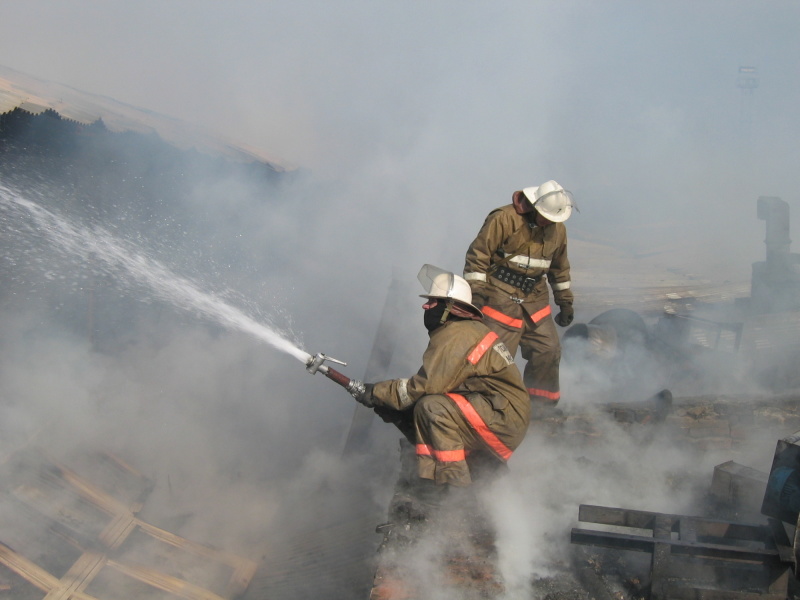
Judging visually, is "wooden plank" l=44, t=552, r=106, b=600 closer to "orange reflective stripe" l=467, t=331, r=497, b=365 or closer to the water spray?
the water spray

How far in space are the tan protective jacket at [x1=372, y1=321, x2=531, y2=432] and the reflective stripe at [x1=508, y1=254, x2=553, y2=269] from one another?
1038 mm

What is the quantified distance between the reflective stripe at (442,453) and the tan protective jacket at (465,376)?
0.21m

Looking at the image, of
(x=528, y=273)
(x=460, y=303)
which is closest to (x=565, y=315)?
(x=528, y=273)

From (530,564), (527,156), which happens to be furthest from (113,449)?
(527,156)

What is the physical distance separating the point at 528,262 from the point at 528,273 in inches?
3.2

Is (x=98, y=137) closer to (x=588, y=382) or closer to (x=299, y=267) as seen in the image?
(x=299, y=267)

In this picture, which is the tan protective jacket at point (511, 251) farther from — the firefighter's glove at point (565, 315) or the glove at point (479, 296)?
the firefighter's glove at point (565, 315)

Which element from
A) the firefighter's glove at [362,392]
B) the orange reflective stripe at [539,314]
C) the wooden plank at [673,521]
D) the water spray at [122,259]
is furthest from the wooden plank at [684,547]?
the water spray at [122,259]

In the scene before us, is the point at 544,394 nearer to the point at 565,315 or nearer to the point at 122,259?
the point at 565,315

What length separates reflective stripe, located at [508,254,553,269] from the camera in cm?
438

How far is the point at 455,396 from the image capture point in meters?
3.34

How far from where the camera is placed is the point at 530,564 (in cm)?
304

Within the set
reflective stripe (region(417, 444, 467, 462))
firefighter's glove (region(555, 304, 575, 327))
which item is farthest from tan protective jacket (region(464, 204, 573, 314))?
reflective stripe (region(417, 444, 467, 462))

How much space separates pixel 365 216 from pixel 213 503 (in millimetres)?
4634
